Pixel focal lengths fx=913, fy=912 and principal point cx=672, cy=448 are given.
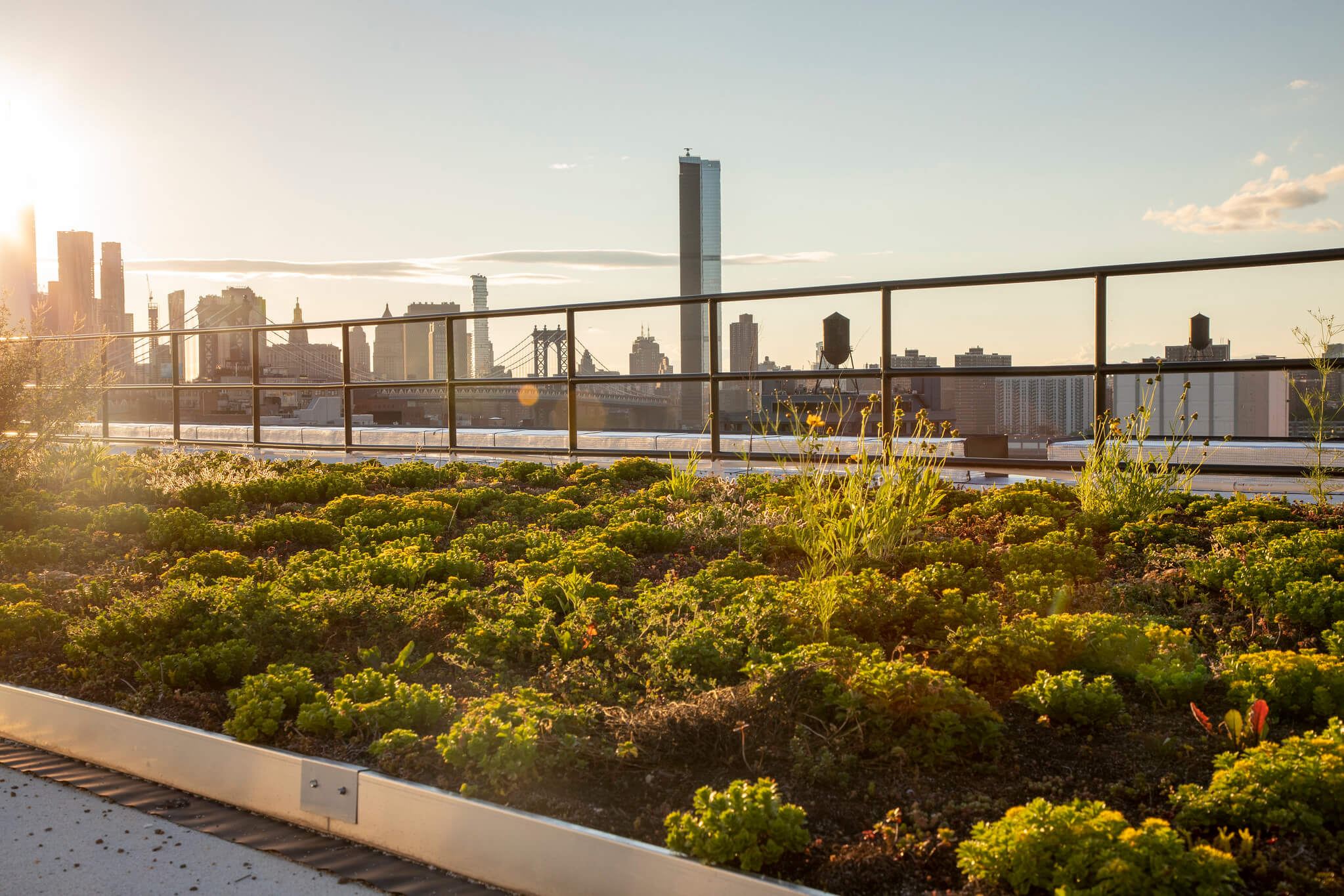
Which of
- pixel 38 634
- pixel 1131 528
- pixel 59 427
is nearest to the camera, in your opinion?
pixel 38 634

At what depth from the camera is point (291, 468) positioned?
21.3 ft

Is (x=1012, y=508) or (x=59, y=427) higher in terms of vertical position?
(x=59, y=427)

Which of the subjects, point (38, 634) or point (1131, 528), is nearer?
point (38, 634)

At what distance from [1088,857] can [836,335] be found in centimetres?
602

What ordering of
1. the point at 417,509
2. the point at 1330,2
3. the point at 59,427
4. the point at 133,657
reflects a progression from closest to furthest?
the point at 133,657, the point at 417,509, the point at 59,427, the point at 1330,2

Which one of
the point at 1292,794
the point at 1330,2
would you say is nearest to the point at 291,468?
the point at 1292,794

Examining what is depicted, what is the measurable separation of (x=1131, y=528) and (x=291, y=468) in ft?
A: 17.6

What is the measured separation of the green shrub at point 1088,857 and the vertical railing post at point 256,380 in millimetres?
8383

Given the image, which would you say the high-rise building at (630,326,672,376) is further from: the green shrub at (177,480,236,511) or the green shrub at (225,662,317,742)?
the green shrub at (225,662,317,742)

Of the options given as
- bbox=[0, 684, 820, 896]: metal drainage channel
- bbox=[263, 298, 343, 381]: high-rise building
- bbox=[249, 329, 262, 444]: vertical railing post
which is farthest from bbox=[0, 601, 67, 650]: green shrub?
bbox=[263, 298, 343, 381]: high-rise building

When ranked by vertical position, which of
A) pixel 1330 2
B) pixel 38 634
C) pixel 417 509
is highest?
pixel 1330 2

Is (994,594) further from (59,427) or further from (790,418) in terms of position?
(59,427)

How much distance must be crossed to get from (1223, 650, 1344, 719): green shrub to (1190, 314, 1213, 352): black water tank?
780cm

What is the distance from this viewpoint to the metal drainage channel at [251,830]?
6.30 ft
